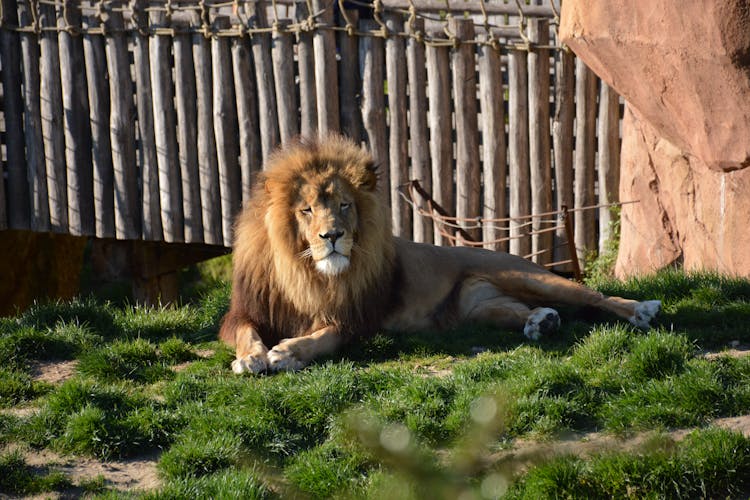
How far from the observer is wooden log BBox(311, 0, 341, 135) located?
8.60 metres

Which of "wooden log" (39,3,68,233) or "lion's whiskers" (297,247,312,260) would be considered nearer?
"lion's whiskers" (297,247,312,260)

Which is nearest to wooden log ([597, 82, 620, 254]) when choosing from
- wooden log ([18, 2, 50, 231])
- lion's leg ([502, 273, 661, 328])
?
lion's leg ([502, 273, 661, 328])

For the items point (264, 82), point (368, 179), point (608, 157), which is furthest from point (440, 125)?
point (368, 179)

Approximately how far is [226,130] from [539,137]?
112 inches

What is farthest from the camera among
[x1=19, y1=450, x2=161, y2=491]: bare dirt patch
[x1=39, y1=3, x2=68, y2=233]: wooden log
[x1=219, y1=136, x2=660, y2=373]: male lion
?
[x1=39, y1=3, x2=68, y2=233]: wooden log

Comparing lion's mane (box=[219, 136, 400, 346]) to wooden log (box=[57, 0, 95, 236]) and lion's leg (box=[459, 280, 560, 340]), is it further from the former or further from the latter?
wooden log (box=[57, 0, 95, 236])

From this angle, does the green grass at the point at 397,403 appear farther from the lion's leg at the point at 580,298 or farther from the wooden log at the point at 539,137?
the wooden log at the point at 539,137

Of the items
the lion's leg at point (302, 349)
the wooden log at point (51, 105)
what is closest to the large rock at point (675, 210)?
the lion's leg at point (302, 349)

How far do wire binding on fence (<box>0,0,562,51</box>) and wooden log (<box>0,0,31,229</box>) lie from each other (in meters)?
0.11

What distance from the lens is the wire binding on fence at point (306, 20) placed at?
8.34 m

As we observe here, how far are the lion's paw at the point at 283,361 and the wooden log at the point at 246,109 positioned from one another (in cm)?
376

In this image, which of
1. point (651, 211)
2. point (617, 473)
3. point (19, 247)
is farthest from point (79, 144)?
point (617, 473)

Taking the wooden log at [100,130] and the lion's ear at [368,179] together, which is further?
the wooden log at [100,130]

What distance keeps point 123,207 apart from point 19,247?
2173 mm
